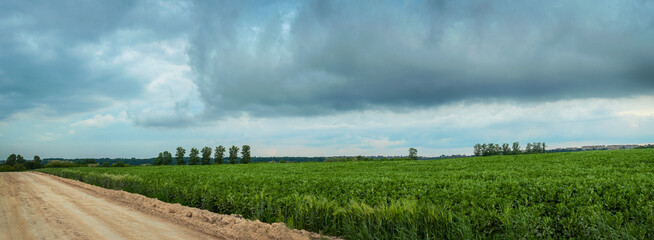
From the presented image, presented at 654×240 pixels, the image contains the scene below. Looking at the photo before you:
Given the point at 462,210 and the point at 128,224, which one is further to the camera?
the point at 128,224

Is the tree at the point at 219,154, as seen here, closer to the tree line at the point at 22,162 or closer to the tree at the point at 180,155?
the tree at the point at 180,155

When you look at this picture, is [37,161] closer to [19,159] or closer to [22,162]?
[22,162]

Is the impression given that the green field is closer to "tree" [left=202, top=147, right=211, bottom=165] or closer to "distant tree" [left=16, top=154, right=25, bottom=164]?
"tree" [left=202, top=147, right=211, bottom=165]

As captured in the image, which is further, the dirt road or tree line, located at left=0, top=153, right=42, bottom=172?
tree line, located at left=0, top=153, right=42, bottom=172

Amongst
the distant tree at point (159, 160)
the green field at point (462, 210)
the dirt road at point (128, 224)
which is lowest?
the distant tree at point (159, 160)

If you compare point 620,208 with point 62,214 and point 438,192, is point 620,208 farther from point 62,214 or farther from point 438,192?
point 62,214

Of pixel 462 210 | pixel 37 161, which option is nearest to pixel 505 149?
pixel 462 210

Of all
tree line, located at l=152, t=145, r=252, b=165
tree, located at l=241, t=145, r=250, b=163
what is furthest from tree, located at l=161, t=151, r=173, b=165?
tree, located at l=241, t=145, r=250, b=163

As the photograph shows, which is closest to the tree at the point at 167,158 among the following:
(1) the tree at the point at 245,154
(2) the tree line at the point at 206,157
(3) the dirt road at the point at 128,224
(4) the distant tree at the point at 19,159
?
(2) the tree line at the point at 206,157

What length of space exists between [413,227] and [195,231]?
273 inches

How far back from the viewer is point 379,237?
8.08m

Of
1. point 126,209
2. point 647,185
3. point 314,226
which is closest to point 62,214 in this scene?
point 126,209

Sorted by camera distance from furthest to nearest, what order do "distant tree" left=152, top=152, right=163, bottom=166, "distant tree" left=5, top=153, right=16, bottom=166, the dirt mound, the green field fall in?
"distant tree" left=5, top=153, right=16, bottom=166 → "distant tree" left=152, top=152, right=163, bottom=166 → the dirt mound → the green field

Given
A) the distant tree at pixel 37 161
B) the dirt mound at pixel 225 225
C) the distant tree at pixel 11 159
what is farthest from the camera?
the distant tree at pixel 11 159
